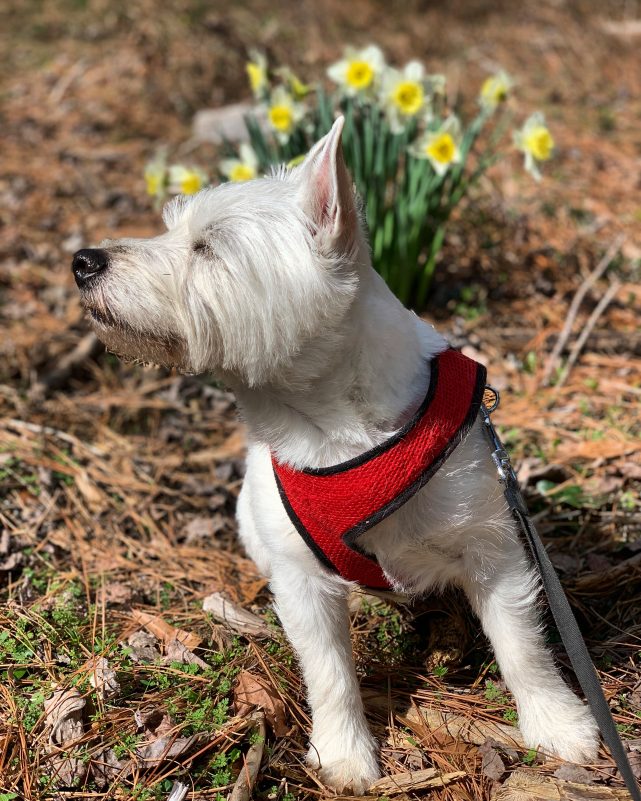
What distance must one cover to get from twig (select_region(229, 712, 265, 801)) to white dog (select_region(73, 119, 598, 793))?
0.17 metres

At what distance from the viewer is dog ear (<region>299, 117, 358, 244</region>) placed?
6.15 ft

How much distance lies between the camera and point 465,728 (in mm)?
2361

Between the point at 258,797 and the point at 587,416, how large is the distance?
90.9 inches

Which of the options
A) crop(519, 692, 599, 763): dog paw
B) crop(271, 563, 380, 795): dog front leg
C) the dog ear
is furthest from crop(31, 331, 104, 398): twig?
crop(519, 692, 599, 763): dog paw

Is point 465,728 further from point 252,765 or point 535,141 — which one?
point 535,141

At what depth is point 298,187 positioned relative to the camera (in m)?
2.04

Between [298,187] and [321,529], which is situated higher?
[298,187]

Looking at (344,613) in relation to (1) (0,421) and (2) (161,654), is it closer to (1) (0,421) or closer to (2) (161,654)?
(2) (161,654)

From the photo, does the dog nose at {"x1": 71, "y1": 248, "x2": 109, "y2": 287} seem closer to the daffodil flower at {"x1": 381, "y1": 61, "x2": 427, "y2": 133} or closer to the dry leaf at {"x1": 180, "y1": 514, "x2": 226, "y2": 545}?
the dry leaf at {"x1": 180, "y1": 514, "x2": 226, "y2": 545}

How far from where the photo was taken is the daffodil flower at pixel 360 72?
3840 mm

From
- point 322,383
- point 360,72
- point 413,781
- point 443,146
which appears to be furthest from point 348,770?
point 360,72

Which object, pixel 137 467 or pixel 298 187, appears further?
pixel 137 467

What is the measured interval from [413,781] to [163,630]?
3.26 ft

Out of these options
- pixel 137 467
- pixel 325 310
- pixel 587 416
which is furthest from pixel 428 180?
pixel 325 310
